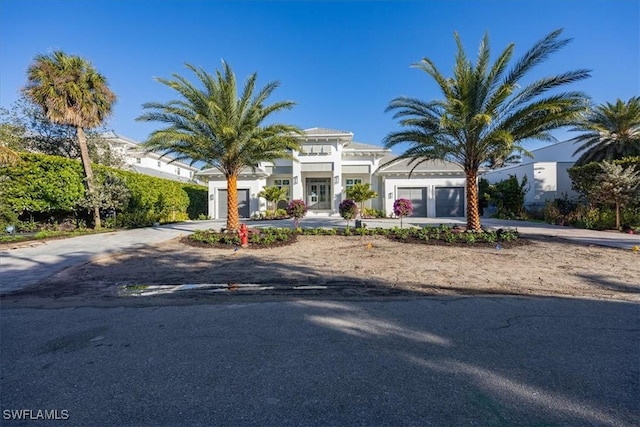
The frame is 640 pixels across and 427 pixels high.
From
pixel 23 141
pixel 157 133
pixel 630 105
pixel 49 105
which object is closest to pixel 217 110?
pixel 157 133

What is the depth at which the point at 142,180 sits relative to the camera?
19922 mm

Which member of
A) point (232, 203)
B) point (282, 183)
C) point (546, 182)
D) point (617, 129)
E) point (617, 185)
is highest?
point (617, 129)

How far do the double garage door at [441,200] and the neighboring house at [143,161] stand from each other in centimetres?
1794

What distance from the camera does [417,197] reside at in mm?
24984

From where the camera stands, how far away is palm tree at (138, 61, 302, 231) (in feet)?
39.0

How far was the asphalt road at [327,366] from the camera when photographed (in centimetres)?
234

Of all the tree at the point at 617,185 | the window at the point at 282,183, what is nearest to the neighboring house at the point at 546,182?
the tree at the point at 617,185

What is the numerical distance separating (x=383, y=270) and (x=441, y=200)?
1904 centimetres

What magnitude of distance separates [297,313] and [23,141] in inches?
1022

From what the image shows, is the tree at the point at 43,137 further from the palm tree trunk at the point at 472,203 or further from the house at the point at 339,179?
the palm tree trunk at the point at 472,203

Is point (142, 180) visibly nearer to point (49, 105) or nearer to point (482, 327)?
point (49, 105)

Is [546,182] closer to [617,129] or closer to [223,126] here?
[617,129]

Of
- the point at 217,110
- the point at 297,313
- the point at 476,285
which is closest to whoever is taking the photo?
the point at 297,313

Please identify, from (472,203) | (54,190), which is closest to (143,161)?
(54,190)
